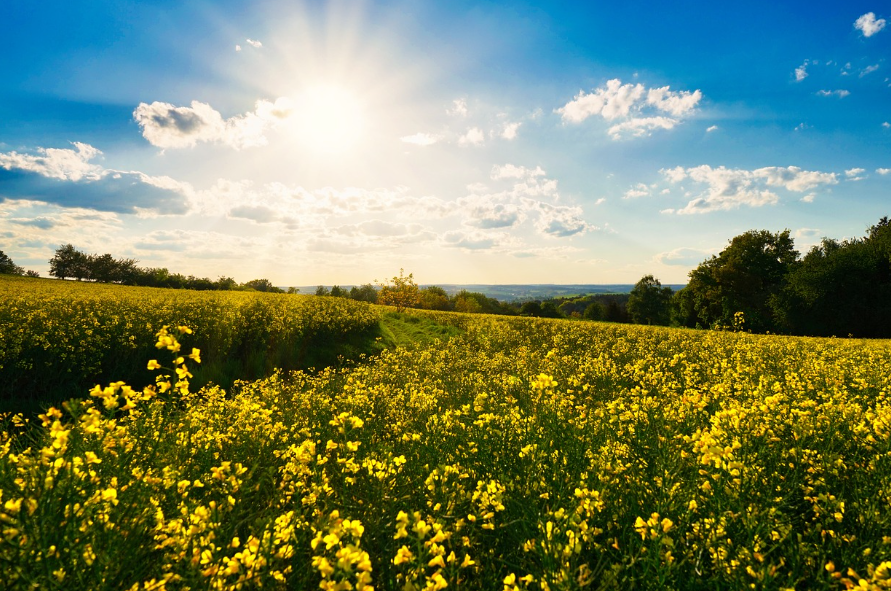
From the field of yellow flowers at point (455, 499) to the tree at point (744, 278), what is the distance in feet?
123

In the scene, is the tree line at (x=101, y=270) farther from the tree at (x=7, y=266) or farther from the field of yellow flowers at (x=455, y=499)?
the field of yellow flowers at (x=455, y=499)

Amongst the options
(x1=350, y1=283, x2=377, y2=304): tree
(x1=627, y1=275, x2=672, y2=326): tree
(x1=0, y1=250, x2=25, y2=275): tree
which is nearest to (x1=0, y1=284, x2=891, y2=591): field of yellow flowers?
(x1=627, y1=275, x2=672, y2=326): tree

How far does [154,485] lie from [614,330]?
60.0 feet

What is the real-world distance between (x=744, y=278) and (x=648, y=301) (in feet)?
72.4

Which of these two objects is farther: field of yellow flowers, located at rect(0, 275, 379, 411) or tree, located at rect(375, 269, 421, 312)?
tree, located at rect(375, 269, 421, 312)

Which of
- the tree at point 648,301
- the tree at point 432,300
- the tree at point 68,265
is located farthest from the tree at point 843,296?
the tree at point 68,265

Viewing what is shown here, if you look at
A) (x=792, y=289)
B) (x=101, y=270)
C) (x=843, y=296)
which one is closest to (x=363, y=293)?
(x=101, y=270)

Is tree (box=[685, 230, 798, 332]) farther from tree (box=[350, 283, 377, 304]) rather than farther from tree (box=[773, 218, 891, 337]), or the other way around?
tree (box=[350, 283, 377, 304])

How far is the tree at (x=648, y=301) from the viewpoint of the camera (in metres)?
58.9

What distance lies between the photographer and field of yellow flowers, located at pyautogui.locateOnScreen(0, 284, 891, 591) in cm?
204

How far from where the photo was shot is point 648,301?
60.1 metres

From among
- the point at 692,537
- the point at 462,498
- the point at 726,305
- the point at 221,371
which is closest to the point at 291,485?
the point at 462,498

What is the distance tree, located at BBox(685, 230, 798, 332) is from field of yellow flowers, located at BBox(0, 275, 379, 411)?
3729 centimetres

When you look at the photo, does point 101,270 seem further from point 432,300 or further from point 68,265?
point 432,300
